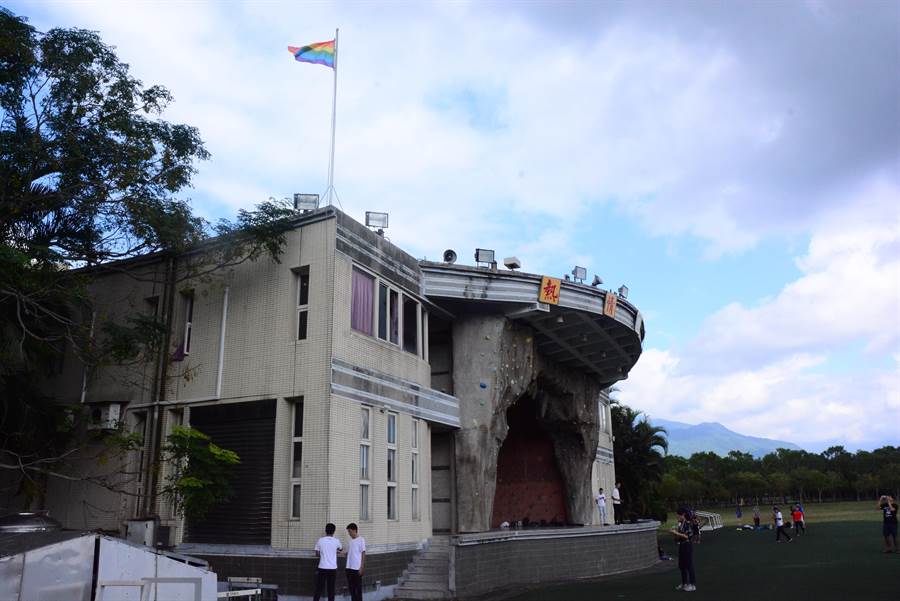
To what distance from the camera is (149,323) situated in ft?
52.9

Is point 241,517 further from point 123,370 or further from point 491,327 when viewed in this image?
point 491,327

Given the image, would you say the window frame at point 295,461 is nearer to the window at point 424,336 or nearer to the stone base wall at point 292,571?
the stone base wall at point 292,571

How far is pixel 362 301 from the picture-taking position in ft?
56.0

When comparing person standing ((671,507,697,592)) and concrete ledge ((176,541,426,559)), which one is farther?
person standing ((671,507,697,592))

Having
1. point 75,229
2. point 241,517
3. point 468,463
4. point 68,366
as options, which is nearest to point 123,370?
point 68,366

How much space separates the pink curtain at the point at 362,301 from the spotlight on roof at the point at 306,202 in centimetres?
183

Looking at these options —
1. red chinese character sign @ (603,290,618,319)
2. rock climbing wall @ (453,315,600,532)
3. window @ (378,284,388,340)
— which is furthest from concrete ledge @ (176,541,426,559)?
red chinese character sign @ (603,290,618,319)

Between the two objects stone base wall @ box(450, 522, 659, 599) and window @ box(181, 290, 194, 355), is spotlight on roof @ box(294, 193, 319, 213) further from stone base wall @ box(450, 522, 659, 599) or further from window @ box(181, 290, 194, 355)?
stone base wall @ box(450, 522, 659, 599)

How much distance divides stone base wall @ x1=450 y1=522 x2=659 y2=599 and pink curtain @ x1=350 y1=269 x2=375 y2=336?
536 cm

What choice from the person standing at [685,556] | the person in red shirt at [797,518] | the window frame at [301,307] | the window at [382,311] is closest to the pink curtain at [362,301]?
the window at [382,311]

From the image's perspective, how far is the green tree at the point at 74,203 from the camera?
48.1ft

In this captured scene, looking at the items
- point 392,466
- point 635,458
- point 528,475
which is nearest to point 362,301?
point 392,466

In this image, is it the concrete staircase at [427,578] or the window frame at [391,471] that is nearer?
the concrete staircase at [427,578]

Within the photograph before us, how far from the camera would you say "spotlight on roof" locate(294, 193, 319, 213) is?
55.6ft
